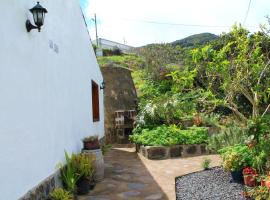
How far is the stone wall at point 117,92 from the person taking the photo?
1563 cm

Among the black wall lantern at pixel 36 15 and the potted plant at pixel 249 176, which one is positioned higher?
the black wall lantern at pixel 36 15

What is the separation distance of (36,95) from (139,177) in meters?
3.38

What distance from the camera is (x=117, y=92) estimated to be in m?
16.1

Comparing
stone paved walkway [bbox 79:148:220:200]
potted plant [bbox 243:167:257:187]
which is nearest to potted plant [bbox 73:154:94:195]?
stone paved walkway [bbox 79:148:220:200]

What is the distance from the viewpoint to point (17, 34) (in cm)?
429

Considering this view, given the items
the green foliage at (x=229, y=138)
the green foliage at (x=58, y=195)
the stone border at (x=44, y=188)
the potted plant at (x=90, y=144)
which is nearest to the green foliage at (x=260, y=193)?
the green foliage at (x=229, y=138)

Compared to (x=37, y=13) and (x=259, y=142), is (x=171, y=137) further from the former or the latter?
(x=37, y=13)

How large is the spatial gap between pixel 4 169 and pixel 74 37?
15.1ft

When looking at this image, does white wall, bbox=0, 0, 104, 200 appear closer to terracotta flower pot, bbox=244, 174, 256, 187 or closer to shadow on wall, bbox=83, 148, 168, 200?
shadow on wall, bbox=83, 148, 168, 200

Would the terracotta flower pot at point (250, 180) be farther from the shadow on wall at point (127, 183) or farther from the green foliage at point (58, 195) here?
the green foliage at point (58, 195)

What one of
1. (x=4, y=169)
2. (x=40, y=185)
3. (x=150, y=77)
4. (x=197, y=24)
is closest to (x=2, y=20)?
(x=4, y=169)

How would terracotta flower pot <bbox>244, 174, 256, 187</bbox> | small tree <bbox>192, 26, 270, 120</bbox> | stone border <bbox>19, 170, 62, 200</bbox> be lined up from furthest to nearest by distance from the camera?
small tree <bbox>192, 26, 270, 120</bbox>
terracotta flower pot <bbox>244, 174, 256, 187</bbox>
stone border <bbox>19, 170, 62, 200</bbox>

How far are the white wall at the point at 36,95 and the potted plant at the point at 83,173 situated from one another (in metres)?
0.36

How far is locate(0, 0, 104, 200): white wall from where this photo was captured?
3.90m
